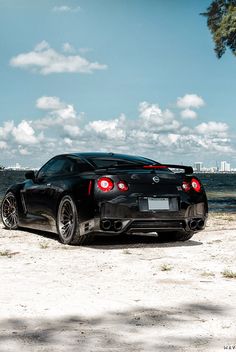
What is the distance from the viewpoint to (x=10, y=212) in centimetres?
1064

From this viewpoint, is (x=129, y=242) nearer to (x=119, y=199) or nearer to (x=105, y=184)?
(x=119, y=199)

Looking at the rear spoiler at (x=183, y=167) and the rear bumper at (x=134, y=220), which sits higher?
the rear spoiler at (x=183, y=167)

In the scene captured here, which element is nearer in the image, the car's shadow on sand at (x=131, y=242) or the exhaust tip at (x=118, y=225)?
the exhaust tip at (x=118, y=225)

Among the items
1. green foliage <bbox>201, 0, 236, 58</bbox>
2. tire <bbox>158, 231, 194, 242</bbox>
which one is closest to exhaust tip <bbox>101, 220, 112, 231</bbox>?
tire <bbox>158, 231, 194, 242</bbox>

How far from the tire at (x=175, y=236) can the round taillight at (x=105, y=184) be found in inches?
68.2

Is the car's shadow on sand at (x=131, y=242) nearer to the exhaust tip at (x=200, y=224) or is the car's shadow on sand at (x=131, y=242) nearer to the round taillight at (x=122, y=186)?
the exhaust tip at (x=200, y=224)

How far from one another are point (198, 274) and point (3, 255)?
9.38 feet

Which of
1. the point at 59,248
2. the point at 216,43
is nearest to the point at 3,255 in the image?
the point at 59,248

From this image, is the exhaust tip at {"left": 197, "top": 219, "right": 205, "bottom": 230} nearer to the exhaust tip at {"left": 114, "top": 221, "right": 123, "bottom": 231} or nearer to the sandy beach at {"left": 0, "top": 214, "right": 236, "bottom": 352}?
the sandy beach at {"left": 0, "top": 214, "right": 236, "bottom": 352}

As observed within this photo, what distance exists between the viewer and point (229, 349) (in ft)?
11.1

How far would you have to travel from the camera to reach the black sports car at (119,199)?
26.0 feet

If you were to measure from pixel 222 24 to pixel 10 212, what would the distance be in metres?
13.0

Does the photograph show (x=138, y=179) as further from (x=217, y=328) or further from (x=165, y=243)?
(x=217, y=328)

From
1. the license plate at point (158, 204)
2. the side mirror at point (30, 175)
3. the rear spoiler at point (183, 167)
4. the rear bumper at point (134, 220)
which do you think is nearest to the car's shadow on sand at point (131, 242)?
the rear bumper at point (134, 220)
